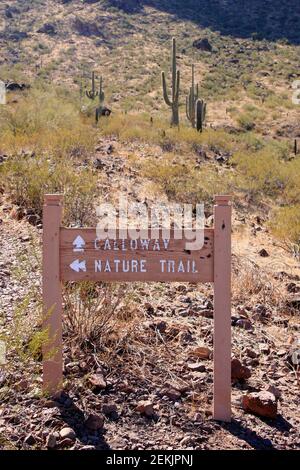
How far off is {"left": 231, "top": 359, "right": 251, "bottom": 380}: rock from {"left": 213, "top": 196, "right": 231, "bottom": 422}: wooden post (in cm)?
74

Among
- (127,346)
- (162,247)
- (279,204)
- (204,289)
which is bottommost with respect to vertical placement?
(279,204)

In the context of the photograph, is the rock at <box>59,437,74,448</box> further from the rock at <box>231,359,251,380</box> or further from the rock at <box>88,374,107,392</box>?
the rock at <box>231,359,251,380</box>

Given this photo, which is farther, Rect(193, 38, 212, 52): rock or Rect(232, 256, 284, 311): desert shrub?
Rect(193, 38, 212, 52): rock

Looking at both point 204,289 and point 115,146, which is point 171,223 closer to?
point 204,289

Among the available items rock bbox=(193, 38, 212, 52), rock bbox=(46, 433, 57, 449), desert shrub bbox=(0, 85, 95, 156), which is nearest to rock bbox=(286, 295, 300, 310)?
rock bbox=(46, 433, 57, 449)

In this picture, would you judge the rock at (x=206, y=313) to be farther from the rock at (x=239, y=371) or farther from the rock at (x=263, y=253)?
the rock at (x=263, y=253)

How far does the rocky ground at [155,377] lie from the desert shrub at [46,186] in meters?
1.05

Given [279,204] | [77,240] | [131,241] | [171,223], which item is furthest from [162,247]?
[279,204]

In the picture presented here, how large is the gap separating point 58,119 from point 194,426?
45.0ft

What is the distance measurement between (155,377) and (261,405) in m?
0.85

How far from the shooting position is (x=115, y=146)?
15008 mm

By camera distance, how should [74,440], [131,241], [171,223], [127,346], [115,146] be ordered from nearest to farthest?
1. [74,440]
2. [131,241]
3. [127,346]
4. [171,223]
5. [115,146]

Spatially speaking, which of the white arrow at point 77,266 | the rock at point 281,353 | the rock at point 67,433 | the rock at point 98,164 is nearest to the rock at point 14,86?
the rock at point 98,164

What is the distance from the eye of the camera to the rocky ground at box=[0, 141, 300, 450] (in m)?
3.75
